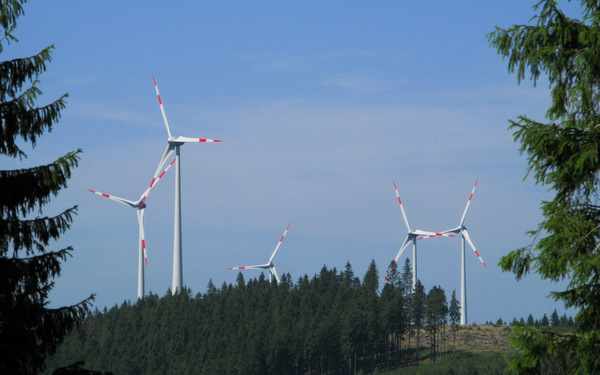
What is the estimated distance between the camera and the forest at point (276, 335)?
16500cm

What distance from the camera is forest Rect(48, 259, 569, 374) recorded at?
165000 millimetres

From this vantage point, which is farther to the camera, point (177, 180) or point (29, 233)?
point (177, 180)

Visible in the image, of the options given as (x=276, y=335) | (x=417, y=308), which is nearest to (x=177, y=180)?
(x=276, y=335)

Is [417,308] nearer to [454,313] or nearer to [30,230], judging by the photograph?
[454,313]

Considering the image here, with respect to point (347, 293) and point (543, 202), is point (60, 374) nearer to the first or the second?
point (543, 202)

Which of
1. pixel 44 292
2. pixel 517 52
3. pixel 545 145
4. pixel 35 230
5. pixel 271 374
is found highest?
pixel 517 52

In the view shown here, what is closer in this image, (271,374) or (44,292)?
(44,292)

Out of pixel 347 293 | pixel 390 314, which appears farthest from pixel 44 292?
pixel 347 293

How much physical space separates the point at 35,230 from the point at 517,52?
32.4 feet

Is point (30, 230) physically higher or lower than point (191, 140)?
lower

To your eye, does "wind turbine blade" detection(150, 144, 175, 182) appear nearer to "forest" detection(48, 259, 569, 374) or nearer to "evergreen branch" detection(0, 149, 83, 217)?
"forest" detection(48, 259, 569, 374)

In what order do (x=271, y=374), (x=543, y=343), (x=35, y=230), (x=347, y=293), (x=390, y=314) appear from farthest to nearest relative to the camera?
(x=347, y=293) → (x=390, y=314) → (x=271, y=374) → (x=35, y=230) → (x=543, y=343)

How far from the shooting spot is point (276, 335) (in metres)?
164

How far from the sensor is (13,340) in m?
15.0
